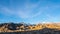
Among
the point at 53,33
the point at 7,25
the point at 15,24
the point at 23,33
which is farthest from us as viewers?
the point at 15,24

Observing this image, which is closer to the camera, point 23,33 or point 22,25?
point 23,33

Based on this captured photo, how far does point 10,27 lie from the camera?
3981 cm

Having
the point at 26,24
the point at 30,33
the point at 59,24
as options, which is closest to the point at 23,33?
the point at 30,33

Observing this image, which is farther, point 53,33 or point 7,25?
point 7,25

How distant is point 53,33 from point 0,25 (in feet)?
107

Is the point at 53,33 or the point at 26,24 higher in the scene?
the point at 26,24

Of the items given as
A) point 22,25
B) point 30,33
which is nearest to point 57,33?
point 30,33

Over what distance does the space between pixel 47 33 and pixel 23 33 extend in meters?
2.24

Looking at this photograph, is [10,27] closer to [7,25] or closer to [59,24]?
[7,25]

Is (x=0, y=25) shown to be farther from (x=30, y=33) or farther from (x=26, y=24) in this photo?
(x=30, y=33)

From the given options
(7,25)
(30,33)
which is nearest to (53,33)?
(30,33)

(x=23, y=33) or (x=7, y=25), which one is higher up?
(x=7, y=25)

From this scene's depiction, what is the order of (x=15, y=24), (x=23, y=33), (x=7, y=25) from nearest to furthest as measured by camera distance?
(x=23, y=33)
(x=7, y=25)
(x=15, y=24)

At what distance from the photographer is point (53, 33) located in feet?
34.6
